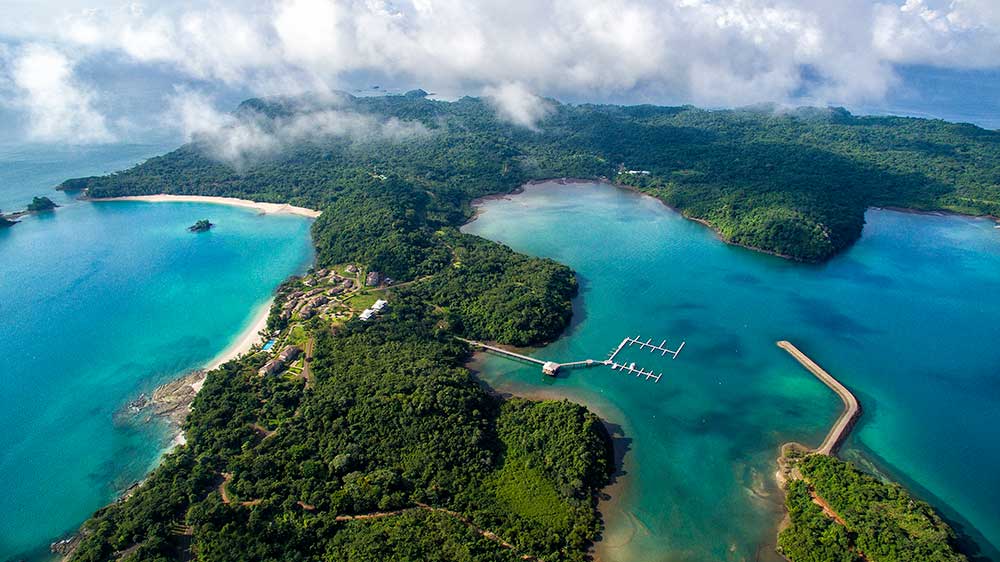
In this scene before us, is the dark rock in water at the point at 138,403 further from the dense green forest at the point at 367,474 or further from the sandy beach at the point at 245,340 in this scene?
the dense green forest at the point at 367,474

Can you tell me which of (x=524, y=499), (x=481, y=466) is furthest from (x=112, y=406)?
(x=524, y=499)

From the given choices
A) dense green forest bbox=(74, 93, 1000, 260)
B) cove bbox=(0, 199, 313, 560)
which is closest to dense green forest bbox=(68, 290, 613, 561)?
cove bbox=(0, 199, 313, 560)

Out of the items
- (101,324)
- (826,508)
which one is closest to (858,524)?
(826,508)

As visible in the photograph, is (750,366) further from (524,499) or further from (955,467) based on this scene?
(524,499)

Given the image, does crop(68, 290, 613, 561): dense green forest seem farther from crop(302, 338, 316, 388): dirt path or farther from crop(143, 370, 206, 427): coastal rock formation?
crop(143, 370, 206, 427): coastal rock formation

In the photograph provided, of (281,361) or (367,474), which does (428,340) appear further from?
(367,474)

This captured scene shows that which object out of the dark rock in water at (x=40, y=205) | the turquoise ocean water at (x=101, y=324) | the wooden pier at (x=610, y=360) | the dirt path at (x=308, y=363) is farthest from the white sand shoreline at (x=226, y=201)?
the wooden pier at (x=610, y=360)
